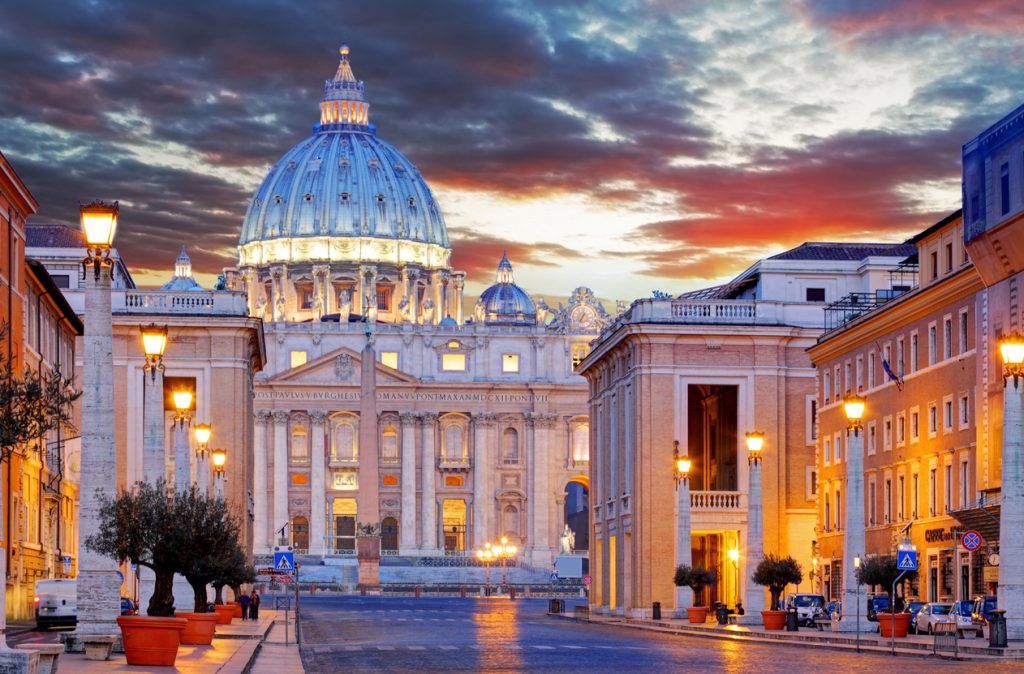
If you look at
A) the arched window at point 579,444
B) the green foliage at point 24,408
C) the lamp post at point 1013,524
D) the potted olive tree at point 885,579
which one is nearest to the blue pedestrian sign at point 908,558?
the lamp post at point 1013,524

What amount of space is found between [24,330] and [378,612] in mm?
32940

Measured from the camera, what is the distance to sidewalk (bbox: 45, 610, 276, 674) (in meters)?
30.3

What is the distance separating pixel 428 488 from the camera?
19200 cm

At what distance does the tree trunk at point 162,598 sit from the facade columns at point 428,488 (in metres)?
149

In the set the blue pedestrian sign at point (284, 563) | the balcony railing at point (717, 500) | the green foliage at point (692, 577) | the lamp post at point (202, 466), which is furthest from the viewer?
the balcony railing at point (717, 500)

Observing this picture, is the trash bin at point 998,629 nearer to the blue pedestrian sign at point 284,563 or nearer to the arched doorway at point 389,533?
the blue pedestrian sign at point 284,563

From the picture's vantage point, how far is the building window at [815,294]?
9812 centimetres

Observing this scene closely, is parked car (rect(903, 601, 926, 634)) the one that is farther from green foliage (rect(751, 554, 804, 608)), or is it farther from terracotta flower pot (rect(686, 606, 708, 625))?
terracotta flower pot (rect(686, 606, 708, 625))

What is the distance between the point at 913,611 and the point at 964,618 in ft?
29.8

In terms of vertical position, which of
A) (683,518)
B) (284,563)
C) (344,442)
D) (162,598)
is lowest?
(162,598)

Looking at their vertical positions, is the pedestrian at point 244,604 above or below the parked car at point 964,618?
below

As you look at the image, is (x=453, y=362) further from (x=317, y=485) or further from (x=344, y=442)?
(x=317, y=485)

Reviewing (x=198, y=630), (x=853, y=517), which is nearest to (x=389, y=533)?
(x=853, y=517)

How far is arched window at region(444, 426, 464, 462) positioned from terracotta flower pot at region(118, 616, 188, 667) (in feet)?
526
